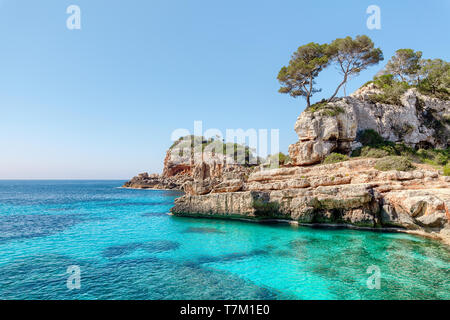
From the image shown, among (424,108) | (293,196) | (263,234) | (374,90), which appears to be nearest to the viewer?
(263,234)

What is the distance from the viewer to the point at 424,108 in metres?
28.1

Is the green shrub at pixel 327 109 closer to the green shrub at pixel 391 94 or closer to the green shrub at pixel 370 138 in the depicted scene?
the green shrub at pixel 370 138

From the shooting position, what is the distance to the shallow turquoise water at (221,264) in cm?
791

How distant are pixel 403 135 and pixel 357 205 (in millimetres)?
15600

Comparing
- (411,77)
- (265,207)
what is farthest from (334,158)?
(411,77)

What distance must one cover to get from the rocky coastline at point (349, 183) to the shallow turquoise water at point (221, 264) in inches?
56.8

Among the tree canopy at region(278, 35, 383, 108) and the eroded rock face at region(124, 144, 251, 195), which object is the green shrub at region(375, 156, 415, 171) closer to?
the tree canopy at region(278, 35, 383, 108)

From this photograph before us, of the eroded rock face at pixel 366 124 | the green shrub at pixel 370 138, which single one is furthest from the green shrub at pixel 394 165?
the green shrub at pixel 370 138

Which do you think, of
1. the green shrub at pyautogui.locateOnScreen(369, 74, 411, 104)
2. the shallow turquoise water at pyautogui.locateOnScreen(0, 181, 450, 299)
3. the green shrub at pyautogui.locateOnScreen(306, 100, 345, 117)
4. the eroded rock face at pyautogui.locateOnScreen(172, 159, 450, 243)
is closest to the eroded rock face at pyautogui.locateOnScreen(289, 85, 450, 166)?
the green shrub at pyautogui.locateOnScreen(306, 100, 345, 117)

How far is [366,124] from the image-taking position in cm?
2662

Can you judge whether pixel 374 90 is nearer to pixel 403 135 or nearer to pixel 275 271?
pixel 403 135

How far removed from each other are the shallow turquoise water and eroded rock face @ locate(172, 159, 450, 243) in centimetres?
128
